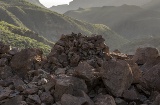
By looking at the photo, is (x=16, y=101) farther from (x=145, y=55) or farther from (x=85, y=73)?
(x=145, y=55)

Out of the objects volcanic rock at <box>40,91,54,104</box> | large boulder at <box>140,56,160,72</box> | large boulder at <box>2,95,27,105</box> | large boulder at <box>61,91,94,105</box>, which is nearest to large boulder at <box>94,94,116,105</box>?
large boulder at <box>61,91,94,105</box>

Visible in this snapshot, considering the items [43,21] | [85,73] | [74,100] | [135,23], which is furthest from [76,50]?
[135,23]

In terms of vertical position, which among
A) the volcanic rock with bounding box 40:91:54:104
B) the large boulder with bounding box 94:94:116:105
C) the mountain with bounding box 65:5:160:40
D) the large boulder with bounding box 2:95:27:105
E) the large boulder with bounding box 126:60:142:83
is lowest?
the mountain with bounding box 65:5:160:40

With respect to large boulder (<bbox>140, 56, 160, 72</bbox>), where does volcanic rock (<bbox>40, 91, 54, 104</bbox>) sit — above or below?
below

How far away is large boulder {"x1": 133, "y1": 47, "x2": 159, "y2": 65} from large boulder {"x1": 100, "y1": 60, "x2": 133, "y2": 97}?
3.37 m

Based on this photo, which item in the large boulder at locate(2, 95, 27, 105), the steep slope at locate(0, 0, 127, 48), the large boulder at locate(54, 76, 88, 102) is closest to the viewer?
the large boulder at locate(2, 95, 27, 105)

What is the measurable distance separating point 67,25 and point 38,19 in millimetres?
12729

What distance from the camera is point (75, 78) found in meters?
10.8

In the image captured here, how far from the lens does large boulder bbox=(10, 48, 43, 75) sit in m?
12.8

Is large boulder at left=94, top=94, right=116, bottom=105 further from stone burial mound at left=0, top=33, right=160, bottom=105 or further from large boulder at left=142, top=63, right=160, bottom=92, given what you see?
large boulder at left=142, top=63, right=160, bottom=92

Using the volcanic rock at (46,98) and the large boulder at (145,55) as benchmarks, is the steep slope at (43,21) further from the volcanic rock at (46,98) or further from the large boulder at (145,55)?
the volcanic rock at (46,98)

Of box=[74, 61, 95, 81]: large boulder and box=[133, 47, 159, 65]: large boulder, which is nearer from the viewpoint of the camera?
box=[74, 61, 95, 81]: large boulder

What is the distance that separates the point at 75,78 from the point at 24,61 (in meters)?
3.27

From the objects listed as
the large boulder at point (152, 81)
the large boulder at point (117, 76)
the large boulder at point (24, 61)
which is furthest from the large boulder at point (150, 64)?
the large boulder at point (24, 61)
